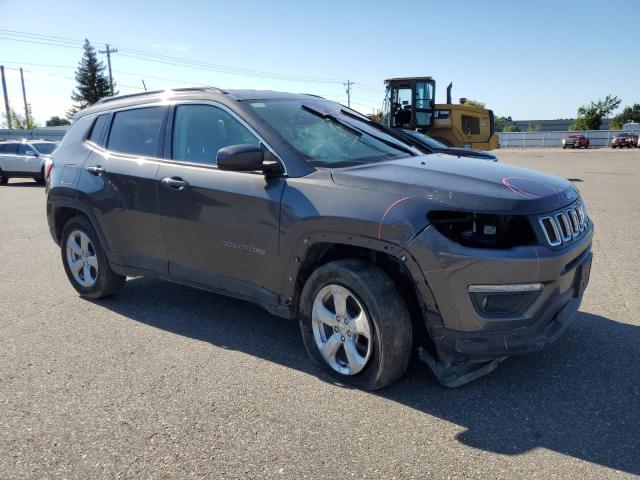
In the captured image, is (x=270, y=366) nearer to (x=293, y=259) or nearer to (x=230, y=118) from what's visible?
(x=293, y=259)

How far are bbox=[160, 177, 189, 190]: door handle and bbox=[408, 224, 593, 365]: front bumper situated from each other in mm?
1936

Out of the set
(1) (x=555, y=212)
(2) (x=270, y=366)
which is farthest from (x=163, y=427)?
(1) (x=555, y=212)

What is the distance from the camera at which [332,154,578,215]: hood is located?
2.99 metres

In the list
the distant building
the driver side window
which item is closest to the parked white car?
the driver side window

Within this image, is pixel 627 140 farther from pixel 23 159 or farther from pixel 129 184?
pixel 129 184

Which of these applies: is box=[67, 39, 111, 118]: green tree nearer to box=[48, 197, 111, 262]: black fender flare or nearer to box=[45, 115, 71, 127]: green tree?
box=[45, 115, 71, 127]: green tree

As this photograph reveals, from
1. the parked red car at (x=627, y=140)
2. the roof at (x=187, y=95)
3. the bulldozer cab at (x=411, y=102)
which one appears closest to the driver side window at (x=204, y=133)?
the roof at (x=187, y=95)

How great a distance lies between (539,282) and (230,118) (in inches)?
95.5

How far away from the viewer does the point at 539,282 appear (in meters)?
2.96

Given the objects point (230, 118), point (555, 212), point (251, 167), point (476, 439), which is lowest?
point (476, 439)

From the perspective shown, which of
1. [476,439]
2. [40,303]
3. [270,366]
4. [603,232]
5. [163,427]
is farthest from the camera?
[603,232]

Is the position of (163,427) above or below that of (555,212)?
below

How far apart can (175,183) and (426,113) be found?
16.7 metres

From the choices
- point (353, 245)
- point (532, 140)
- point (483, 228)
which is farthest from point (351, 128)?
point (532, 140)
